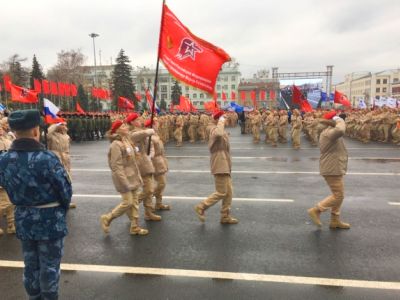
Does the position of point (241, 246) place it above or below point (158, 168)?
below

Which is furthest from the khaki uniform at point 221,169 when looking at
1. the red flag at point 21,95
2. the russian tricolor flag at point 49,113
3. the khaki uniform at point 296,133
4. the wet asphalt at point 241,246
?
the red flag at point 21,95

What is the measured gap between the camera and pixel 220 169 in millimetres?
5809

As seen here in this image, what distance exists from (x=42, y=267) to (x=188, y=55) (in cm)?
403

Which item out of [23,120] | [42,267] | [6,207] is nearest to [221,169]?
[42,267]

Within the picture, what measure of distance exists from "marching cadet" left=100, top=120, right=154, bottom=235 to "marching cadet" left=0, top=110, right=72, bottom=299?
2176 millimetres

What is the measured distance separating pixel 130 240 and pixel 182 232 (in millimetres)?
819

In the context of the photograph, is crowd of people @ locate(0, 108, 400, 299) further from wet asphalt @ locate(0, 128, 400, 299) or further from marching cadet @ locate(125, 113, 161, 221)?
wet asphalt @ locate(0, 128, 400, 299)

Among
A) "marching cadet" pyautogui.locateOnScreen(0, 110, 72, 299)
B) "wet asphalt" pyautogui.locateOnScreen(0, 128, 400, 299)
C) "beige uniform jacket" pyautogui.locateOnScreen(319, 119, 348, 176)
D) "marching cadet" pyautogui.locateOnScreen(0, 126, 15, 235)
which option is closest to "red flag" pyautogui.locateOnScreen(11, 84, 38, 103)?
"wet asphalt" pyautogui.locateOnScreen(0, 128, 400, 299)

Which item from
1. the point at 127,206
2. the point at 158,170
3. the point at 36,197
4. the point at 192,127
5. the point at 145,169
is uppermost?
the point at 36,197

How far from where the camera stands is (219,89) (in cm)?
12238

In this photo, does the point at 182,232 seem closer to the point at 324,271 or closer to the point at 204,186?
the point at 324,271

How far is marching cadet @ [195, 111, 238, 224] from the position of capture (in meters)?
5.82

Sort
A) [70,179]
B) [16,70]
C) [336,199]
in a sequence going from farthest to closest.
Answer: [16,70] < [70,179] < [336,199]

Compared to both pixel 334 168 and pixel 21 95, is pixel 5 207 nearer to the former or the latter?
pixel 334 168
